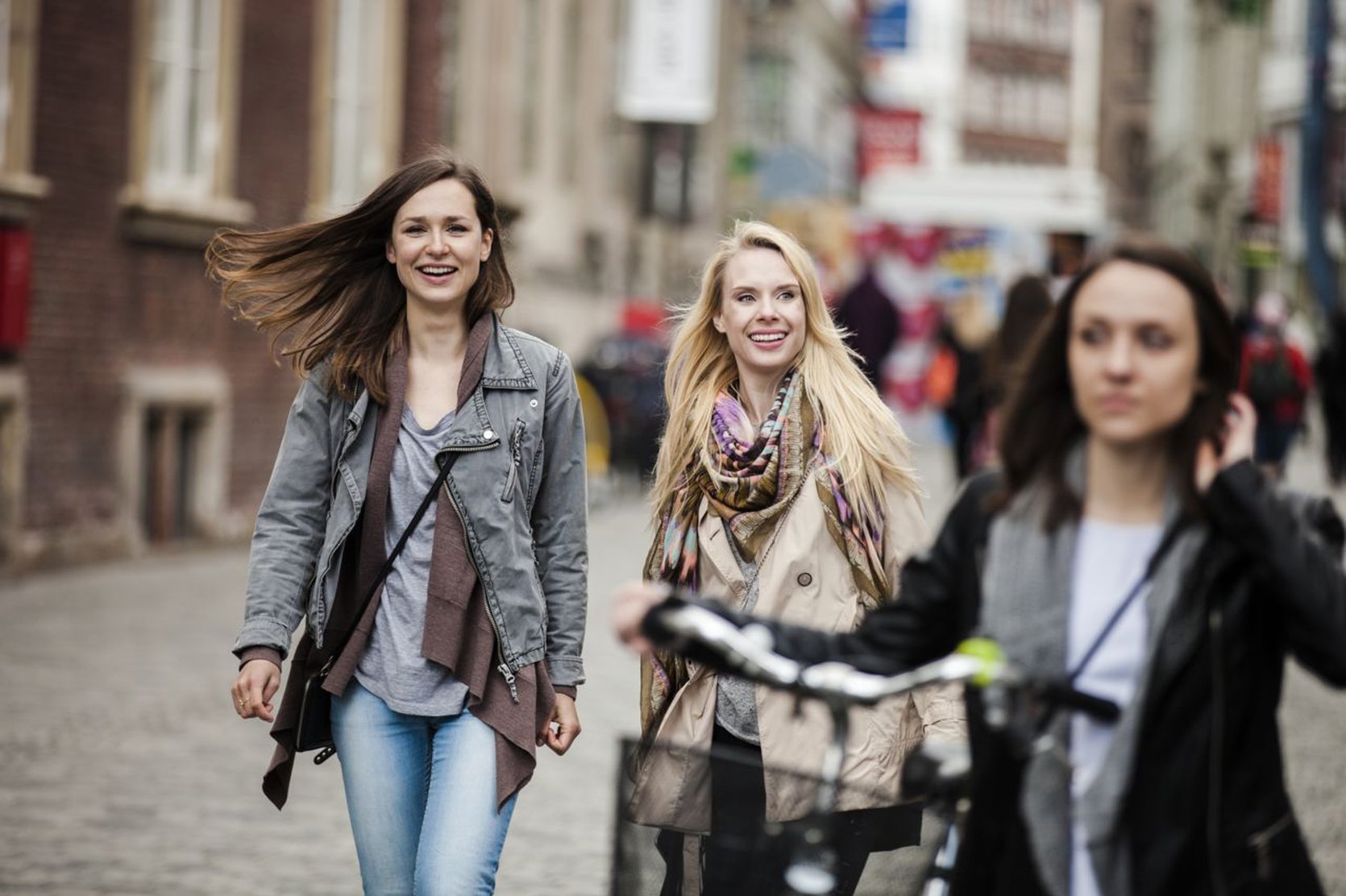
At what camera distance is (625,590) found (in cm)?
308

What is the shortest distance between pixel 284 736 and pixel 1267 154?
43.9 m

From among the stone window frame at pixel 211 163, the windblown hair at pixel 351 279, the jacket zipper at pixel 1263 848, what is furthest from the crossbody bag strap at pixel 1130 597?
the stone window frame at pixel 211 163

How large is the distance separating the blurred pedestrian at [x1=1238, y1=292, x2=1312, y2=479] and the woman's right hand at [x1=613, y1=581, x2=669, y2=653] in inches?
578

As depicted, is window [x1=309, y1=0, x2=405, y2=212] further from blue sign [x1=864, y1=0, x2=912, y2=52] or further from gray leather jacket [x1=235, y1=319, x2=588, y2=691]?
blue sign [x1=864, y1=0, x2=912, y2=52]

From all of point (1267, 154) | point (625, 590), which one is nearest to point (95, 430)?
point (625, 590)

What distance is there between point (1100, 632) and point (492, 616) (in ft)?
5.86

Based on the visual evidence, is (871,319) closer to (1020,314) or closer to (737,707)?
(1020,314)

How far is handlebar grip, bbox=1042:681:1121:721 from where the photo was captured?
2.83 m

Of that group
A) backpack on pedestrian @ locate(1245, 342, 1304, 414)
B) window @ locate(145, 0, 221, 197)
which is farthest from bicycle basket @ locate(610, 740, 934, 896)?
backpack on pedestrian @ locate(1245, 342, 1304, 414)

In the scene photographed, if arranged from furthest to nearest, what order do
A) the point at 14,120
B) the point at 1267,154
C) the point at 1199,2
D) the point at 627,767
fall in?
the point at 1199,2 → the point at 1267,154 → the point at 14,120 → the point at 627,767

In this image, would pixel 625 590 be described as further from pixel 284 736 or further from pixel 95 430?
pixel 95 430

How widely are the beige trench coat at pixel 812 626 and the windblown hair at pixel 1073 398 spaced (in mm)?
1572

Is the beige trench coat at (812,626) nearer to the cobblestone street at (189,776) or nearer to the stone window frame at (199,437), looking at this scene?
the cobblestone street at (189,776)

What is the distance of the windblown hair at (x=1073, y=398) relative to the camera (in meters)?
2.93
